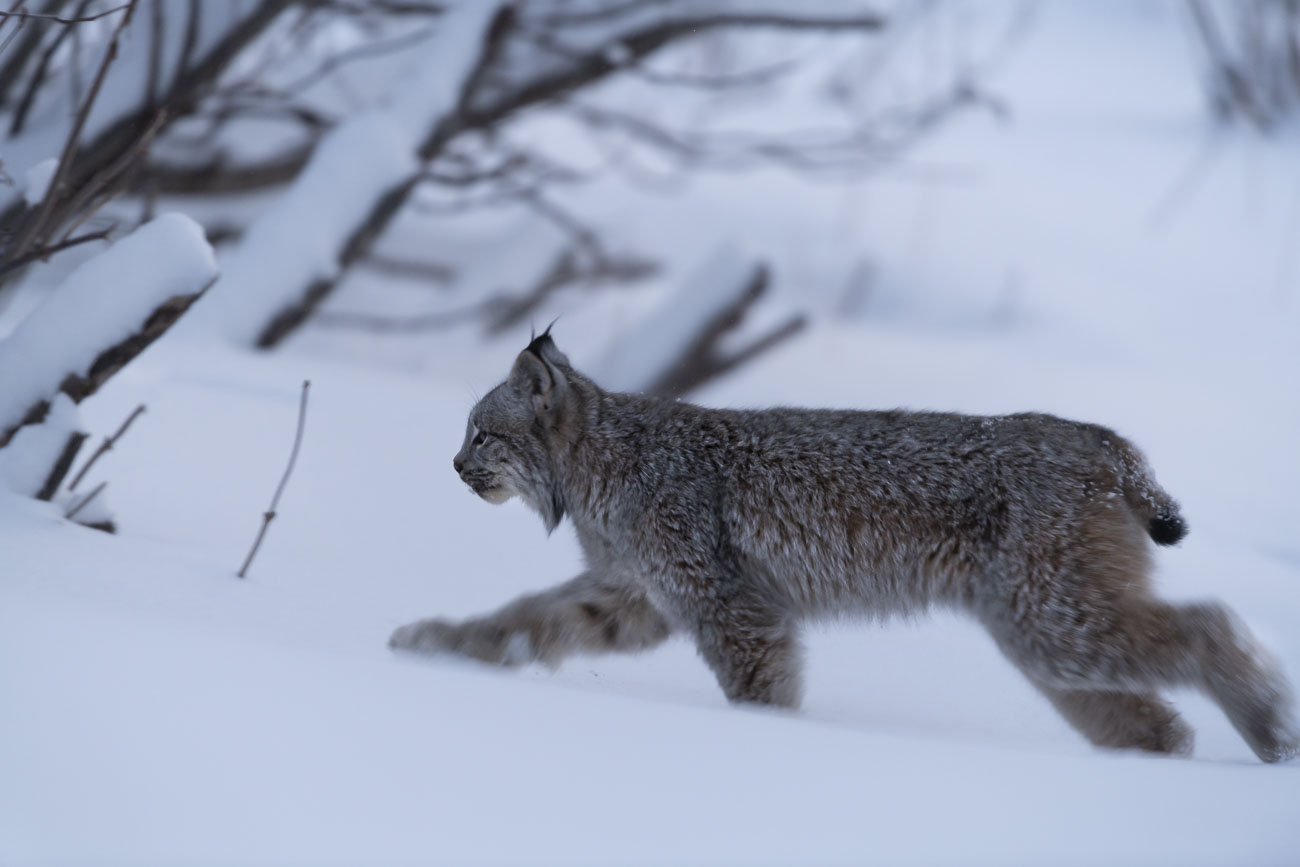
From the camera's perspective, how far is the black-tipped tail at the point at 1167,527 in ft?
12.3

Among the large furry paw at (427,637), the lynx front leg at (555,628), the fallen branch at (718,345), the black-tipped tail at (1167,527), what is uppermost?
the black-tipped tail at (1167,527)

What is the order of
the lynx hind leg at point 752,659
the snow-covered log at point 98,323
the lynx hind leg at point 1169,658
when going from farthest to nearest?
the snow-covered log at point 98,323 → the lynx hind leg at point 752,659 → the lynx hind leg at point 1169,658

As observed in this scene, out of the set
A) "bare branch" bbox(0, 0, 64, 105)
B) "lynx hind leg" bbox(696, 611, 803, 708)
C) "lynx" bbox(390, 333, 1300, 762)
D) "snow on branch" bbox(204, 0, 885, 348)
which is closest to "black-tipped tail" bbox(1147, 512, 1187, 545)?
"lynx" bbox(390, 333, 1300, 762)

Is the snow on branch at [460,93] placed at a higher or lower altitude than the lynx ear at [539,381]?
lower

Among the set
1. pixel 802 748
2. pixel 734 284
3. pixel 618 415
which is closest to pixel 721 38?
pixel 734 284

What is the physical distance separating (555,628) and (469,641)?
0.28 m

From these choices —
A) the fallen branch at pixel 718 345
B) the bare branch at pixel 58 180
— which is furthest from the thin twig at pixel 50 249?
the fallen branch at pixel 718 345

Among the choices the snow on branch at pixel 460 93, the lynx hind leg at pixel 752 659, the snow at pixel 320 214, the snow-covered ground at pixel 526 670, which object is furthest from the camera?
the snow on branch at pixel 460 93

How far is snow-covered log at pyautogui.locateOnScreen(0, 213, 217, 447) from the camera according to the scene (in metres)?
4.23

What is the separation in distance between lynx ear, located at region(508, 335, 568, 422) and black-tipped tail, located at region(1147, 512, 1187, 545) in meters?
1.86

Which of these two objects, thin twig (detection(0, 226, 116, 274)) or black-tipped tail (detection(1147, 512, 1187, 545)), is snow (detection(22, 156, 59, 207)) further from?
black-tipped tail (detection(1147, 512, 1187, 545))

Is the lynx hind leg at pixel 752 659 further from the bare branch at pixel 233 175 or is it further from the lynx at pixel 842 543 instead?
the bare branch at pixel 233 175

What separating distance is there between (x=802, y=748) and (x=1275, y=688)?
5.22ft

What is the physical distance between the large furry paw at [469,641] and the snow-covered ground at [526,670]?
0.11 metres
